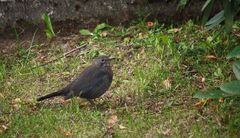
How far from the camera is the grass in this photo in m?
6.28

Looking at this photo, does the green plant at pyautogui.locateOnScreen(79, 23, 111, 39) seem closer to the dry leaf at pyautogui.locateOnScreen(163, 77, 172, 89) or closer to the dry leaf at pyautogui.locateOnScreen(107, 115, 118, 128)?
the dry leaf at pyautogui.locateOnScreen(163, 77, 172, 89)

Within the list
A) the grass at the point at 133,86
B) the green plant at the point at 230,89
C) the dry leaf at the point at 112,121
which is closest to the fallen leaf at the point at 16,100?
the grass at the point at 133,86

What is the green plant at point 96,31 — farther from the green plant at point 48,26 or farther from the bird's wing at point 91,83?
the bird's wing at point 91,83

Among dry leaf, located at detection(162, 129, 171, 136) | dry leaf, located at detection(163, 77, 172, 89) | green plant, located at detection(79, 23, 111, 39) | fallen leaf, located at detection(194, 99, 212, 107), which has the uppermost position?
green plant, located at detection(79, 23, 111, 39)

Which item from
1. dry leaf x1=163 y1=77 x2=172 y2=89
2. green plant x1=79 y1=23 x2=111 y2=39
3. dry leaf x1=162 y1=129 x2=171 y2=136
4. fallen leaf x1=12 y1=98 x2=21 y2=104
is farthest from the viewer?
green plant x1=79 y1=23 x2=111 y2=39

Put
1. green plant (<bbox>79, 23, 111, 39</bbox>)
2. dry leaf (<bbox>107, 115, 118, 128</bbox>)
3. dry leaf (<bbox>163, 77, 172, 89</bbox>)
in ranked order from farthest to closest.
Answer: green plant (<bbox>79, 23, 111, 39</bbox>)
dry leaf (<bbox>163, 77, 172, 89</bbox>)
dry leaf (<bbox>107, 115, 118, 128</bbox>)

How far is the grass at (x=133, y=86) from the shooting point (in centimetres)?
628

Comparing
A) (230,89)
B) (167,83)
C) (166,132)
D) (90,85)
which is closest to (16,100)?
(90,85)

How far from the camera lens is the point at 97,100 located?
7.27 m

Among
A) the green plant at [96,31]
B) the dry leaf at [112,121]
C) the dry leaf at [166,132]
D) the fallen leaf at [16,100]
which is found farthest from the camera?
the green plant at [96,31]

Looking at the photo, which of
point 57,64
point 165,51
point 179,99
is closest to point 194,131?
point 179,99

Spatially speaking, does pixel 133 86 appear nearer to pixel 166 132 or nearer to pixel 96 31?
pixel 166 132

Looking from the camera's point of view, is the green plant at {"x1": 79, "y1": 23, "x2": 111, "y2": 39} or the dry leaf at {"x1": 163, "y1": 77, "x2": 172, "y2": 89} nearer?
the dry leaf at {"x1": 163, "y1": 77, "x2": 172, "y2": 89}

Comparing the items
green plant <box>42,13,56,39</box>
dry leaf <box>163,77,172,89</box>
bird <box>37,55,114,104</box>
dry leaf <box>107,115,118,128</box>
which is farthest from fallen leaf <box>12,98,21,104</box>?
green plant <box>42,13,56,39</box>
